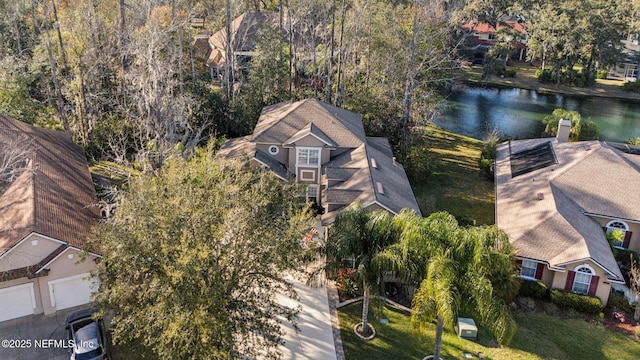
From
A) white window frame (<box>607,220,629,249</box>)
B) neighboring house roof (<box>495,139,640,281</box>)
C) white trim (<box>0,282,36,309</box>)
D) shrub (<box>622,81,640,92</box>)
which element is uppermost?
shrub (<box>622,81,640,92</box>)

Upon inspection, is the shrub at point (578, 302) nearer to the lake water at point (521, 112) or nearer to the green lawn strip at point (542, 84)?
the lake water at point (521, 112)

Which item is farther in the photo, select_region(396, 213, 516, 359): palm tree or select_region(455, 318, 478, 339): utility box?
select_region(455, 318, 478, 339): utility box

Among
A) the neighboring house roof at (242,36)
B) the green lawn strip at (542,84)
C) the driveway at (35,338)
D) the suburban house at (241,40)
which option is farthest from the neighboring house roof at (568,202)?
the green lawn strip at (542,84)

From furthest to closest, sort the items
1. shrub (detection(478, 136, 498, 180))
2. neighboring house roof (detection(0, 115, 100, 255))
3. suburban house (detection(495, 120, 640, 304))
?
shrub (detection(478, 136, 498, 180)) < suburban house (detection(495, 120, 640, 304)) < neighboring house roof (detection(0, 115, 100, 255))

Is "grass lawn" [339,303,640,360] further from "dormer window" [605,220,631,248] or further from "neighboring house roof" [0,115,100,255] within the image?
"neighboring house roof" [0,115,100,255]

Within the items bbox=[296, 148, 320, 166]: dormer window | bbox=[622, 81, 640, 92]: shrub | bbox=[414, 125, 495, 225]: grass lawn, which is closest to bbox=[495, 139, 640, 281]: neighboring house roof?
bbox=[414, 125, 495, 225]: grass lawn

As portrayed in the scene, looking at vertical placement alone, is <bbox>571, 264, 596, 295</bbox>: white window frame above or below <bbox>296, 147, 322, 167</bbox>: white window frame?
below
